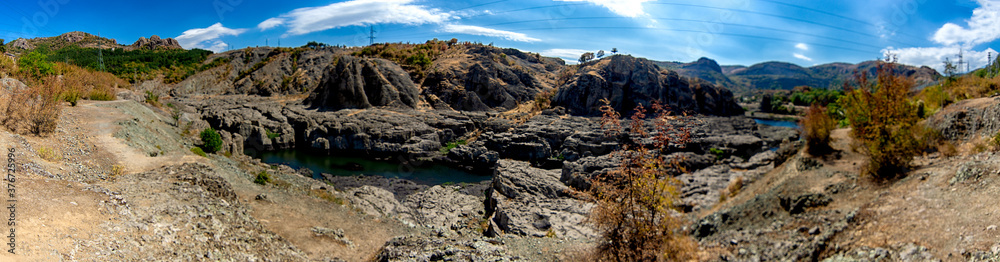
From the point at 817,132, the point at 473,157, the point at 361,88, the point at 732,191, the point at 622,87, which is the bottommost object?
the point at 473,157

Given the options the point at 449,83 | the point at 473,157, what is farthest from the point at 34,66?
the point at 449,83

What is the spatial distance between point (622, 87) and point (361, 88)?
3943 centimetres

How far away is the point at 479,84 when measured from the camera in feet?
201

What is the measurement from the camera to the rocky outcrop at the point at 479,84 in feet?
197

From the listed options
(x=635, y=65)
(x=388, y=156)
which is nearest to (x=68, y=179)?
(x=388, y=156)

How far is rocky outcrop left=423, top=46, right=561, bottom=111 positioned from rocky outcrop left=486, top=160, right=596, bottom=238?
34385mm

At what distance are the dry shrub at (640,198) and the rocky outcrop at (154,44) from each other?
424ft

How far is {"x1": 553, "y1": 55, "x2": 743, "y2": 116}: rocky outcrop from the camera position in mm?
58219

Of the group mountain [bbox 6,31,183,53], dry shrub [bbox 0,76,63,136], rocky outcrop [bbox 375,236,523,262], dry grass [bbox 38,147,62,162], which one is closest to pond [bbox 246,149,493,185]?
dry shrub [bbox 0,76,63,136]

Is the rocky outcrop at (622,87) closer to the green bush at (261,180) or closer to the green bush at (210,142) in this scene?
the green bush at (210,142)

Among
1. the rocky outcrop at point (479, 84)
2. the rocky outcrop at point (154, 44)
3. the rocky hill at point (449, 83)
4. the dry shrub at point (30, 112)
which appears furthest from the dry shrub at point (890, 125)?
the rocky outcrop at point (154, 44)

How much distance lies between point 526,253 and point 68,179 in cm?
1120

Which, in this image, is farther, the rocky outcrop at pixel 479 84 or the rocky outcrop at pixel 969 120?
the rocky outcrop at pixel 479 84

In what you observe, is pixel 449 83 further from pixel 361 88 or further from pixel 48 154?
pixel 48 154
